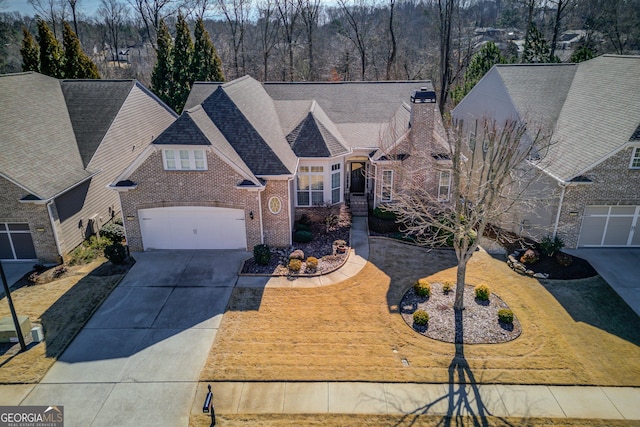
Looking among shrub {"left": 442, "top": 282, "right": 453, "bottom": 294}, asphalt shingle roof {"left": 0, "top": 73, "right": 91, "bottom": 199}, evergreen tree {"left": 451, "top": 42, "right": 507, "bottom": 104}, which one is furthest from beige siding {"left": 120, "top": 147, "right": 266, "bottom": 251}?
evergreen tree {"left": 451, "top": 42, "right": 507, "bottom": 104}

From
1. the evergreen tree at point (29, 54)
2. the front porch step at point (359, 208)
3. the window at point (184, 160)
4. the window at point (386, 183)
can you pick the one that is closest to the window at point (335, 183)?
the front porch step at point (359, 208)

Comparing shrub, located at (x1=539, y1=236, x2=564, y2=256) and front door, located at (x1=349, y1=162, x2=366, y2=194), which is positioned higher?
front door, located at (x1=349, y1=162, x2=366, y2=194)

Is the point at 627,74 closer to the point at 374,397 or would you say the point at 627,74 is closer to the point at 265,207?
the point at 265,207

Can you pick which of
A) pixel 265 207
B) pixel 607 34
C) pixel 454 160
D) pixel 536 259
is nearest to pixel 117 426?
pixel 265 207

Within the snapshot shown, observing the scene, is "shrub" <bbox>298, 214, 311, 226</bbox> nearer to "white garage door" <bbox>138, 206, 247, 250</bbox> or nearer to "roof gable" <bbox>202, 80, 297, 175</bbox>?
"roof gable" <bbox>202, 80, 297, 175</bbox>

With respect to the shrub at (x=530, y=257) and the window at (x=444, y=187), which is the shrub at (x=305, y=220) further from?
the shrub at (x=530, y=257)

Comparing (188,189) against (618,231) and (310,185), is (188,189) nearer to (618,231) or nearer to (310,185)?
(310,185)

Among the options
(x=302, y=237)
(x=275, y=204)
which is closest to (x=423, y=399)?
(x=302, y=237)
